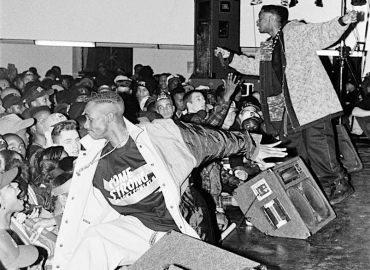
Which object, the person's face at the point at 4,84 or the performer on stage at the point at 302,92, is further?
the person's face at the point at 4,84

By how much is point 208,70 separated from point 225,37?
56cm

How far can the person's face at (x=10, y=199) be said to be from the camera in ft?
12.6

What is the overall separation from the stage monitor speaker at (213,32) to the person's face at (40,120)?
13.4 ft

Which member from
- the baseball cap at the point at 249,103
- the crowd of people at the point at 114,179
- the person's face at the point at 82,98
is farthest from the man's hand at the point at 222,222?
the person's face at the point at 82,98

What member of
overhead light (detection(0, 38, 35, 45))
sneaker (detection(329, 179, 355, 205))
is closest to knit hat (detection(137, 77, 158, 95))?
overhead light (detection(0, 38, 35, 45))

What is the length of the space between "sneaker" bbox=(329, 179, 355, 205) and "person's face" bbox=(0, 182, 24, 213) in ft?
11.6

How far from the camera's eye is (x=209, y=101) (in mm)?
9016

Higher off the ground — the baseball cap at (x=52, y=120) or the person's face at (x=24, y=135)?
the baseball cap at (x=52, y=120)

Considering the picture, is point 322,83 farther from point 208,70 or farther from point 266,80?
point 208,70

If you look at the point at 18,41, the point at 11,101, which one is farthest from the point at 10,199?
the point at 18,41

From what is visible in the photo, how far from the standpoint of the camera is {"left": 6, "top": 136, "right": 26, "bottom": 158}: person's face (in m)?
5.75

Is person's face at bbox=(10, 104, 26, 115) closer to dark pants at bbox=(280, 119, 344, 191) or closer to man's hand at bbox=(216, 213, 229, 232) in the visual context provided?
man's hand at bbox=(216, 213, 229, 232)

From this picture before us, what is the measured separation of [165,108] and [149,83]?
3.47m

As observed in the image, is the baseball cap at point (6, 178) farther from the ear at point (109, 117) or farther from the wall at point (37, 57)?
the wall at point (37, 57)
